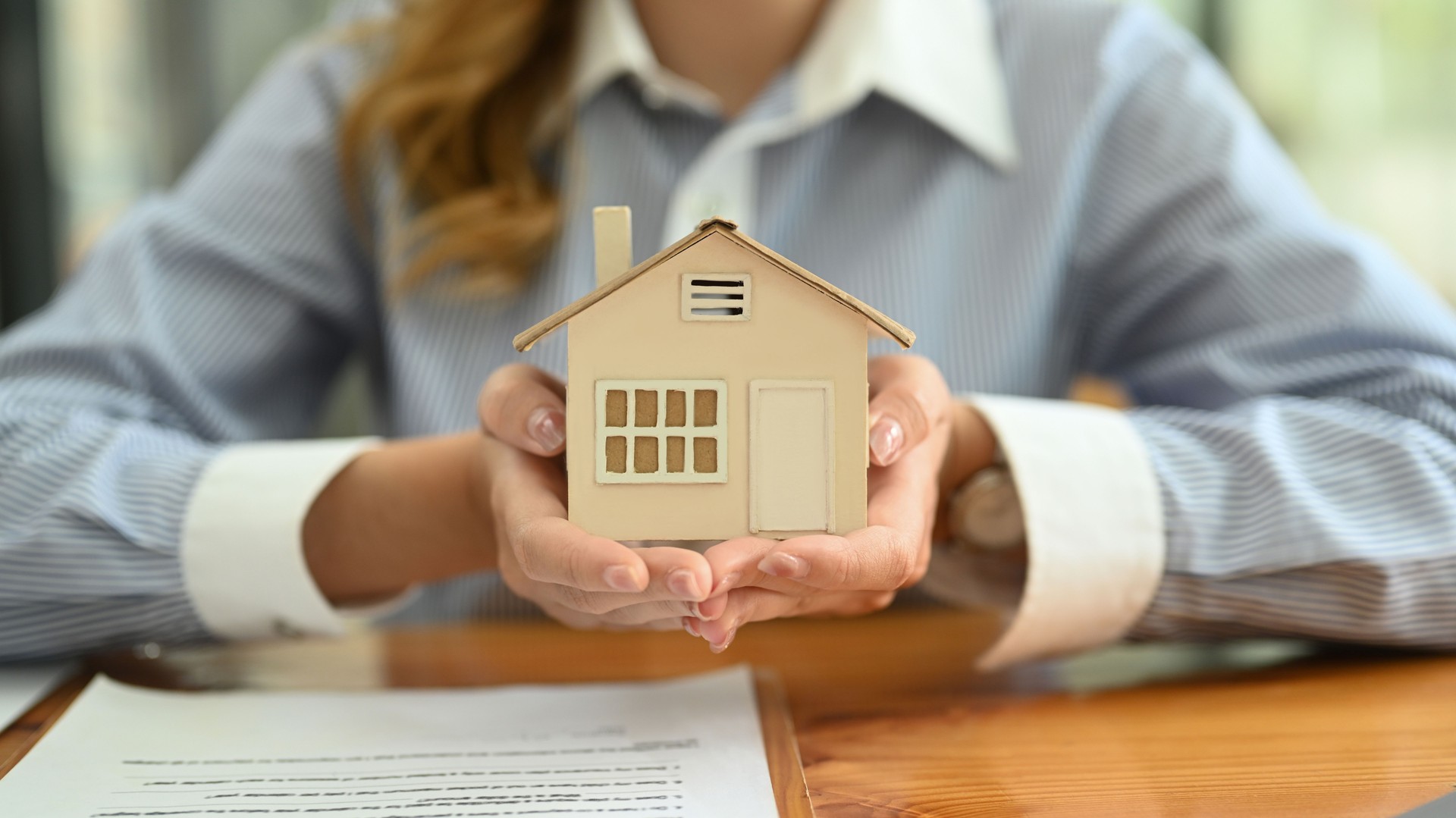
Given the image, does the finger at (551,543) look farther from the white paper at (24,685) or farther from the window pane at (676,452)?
the white paper at (24,685)

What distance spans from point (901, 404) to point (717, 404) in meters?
0.09

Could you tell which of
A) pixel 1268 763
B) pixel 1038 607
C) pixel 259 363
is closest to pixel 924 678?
pixel 1038 607

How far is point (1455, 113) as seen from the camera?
2.81 meters

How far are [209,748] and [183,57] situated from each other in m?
2.21

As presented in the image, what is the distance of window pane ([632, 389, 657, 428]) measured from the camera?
0.50 meters

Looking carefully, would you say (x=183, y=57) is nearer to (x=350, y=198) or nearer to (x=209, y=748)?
(x=350, y=198)

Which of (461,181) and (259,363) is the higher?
(461,181)

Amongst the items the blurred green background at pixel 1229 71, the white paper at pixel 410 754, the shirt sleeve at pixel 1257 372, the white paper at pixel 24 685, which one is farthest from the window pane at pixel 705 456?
the blurred green background at pixel 1229 71

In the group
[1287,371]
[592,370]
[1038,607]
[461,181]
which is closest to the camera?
[592,370]

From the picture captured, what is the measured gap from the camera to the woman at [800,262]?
2.16 feet

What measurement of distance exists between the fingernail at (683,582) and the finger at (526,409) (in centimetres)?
11

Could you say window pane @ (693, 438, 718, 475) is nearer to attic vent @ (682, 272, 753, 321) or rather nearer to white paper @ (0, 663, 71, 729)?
attic vent @ (682, 272, 753, 321)

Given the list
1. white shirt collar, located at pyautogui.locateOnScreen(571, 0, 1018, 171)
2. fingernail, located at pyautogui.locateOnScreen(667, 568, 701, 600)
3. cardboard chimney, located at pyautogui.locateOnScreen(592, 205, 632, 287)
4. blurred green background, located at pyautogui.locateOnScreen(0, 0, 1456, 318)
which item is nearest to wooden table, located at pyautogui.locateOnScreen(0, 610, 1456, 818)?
fingernail, located at pyautogui.locateOnScreen(667, 568, 701, 600)

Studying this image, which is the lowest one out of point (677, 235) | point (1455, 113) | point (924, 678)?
point (924, 678)
